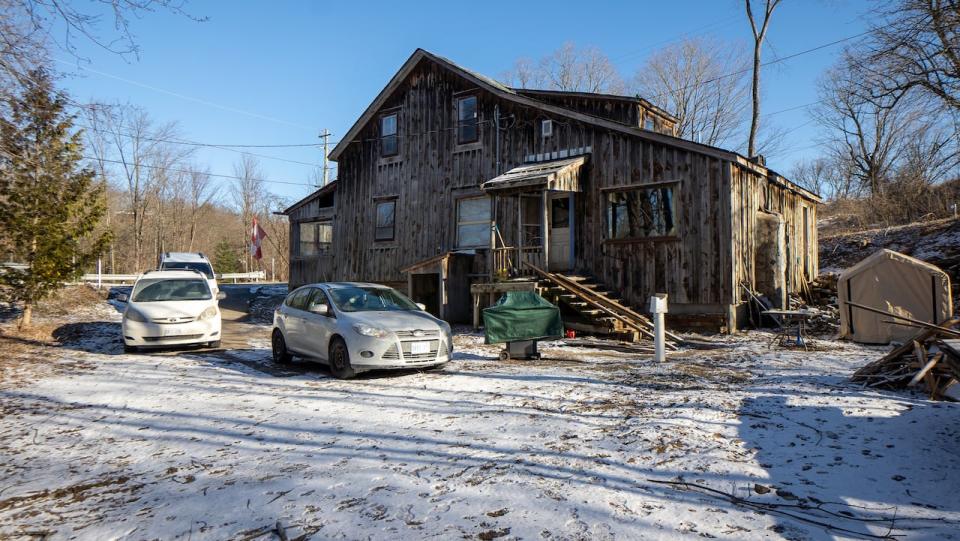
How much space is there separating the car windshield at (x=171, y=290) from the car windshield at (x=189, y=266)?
7.56 metres

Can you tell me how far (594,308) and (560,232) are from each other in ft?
11.5

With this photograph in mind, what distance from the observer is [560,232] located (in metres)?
16.4

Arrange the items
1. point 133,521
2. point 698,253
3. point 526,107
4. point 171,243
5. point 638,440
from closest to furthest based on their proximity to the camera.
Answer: point 133,521 < point 638,440 < point 698,253 < point 526,107 < point 171,243

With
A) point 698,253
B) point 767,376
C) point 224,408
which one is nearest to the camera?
point 224,408

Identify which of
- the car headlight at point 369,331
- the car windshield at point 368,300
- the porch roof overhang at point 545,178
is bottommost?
the car headlight at point 369,331

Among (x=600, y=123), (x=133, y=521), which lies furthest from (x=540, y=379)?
(x=600, y=123)

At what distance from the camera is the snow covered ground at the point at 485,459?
11.6 ft

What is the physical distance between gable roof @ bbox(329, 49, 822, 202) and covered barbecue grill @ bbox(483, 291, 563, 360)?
6.04 meters

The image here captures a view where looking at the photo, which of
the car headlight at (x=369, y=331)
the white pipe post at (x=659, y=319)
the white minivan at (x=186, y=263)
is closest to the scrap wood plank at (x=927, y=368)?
the white pipe post at (x=659, y=319)

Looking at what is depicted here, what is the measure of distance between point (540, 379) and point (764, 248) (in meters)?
9.54

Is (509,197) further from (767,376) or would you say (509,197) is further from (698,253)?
(767,376)

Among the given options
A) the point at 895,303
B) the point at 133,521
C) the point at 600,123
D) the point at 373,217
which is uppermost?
the point at 600,123

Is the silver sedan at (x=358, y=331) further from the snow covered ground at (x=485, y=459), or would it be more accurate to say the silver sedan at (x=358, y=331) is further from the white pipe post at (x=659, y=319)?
the white pipe post at (x=659, y=319)

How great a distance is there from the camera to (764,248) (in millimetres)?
14625
